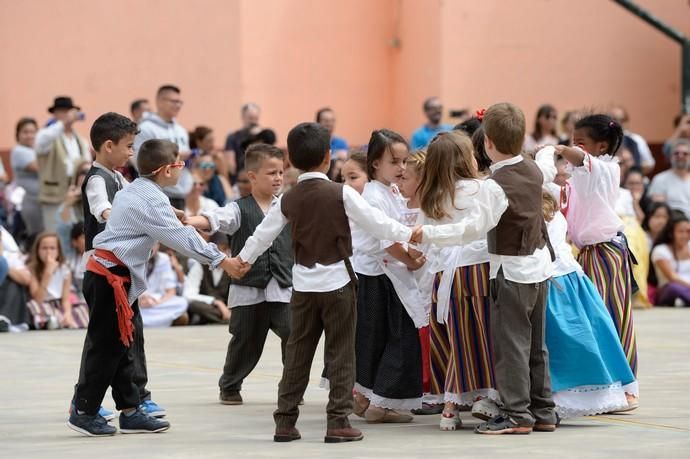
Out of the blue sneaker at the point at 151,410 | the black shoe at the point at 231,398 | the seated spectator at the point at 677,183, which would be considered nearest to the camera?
the blue sneaker at the point at 151,410

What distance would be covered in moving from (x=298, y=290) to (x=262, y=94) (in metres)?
10.5

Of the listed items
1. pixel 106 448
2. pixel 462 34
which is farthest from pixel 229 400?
pixel 462 34

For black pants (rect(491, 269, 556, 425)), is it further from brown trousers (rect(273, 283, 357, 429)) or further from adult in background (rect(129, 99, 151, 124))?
adult in background (rect(129, 99, 151, 124))

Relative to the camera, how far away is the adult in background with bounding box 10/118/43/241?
14.2 m


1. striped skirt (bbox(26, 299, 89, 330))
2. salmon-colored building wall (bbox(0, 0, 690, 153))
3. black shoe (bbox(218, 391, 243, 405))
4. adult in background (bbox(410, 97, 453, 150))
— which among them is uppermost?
salmon-colored building wall (bbox(0, 0, 690, 153))

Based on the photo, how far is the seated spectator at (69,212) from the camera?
13.4 m

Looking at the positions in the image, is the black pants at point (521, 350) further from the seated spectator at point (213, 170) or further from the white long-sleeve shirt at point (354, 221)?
the seated spectator at point (213, 170)

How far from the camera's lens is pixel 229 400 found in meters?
7.78

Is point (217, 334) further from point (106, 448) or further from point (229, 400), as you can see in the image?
point (106, 448)

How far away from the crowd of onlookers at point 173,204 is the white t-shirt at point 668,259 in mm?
10

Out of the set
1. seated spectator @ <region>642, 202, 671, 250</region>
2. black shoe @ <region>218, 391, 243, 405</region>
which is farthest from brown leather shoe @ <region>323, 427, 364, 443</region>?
seated spectator @ <region>642, 202, 671, 250</region>

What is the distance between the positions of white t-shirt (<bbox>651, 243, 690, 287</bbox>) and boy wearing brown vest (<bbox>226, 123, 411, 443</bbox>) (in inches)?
340

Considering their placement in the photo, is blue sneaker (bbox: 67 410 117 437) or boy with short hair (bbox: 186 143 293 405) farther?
boy with short hair (bbox: 186 143 293 405)

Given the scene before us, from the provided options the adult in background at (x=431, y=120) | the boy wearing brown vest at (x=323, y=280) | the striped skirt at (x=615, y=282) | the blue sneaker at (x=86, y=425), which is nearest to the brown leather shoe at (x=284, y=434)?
the boy wearing brown vest at (x=323, y=280)
